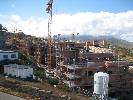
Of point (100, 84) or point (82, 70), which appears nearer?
point (100, 84)

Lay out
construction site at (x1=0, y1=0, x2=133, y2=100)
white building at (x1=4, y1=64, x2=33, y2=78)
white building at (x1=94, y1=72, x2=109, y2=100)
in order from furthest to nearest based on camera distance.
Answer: construction site at (x1=0, y1=0, x2=133, y2=100) < white building at (x1=4, y1=64, x2=33, y2=78) < white building at (x1=94, y1=72, x2=109, y2=100)

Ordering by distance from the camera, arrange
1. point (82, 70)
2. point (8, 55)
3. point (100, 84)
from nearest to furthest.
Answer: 1. point (100, 84)
2. point (82, 70)
3. point (8, 55)

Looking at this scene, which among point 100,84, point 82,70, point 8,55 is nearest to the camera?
point 100,84

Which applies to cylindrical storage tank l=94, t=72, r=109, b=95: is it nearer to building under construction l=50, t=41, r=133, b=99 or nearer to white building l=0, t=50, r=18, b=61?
building under construction l=50, t=41, r=133, b=99

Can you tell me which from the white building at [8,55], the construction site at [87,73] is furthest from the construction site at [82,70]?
the white building at [8,55]

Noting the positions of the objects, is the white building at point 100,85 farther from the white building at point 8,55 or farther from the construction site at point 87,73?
the white building at point 8,55

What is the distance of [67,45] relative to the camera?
7431cm

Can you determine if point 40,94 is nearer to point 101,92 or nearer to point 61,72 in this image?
point 101,92

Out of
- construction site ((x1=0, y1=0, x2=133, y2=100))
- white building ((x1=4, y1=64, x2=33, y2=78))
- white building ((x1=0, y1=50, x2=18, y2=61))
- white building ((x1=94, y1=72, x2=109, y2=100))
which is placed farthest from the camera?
white building ((x1=0, y1=50, x2=18, y2=61))

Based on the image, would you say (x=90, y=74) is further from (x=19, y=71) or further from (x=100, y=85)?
(x=19, y=71)

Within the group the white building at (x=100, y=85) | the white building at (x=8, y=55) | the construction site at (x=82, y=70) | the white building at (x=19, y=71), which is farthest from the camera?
the white building at (x=8, y=55)

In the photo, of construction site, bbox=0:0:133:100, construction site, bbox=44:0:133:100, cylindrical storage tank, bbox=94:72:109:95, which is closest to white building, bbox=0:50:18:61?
construction site, bbox=0:0:133:100

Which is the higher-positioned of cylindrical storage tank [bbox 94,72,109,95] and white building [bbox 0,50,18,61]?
white building [bbox 0,50,18,61]

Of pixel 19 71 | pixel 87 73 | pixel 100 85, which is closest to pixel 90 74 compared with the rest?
pixel 87 73
